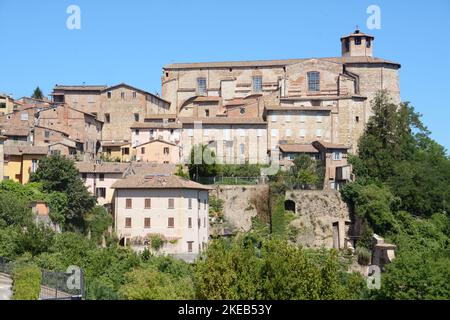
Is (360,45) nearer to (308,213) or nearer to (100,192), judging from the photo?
(308,213)

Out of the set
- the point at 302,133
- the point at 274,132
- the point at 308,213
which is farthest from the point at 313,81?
the point at 308,213

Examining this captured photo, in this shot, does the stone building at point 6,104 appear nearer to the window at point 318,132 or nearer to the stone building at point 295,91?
the stone building at point 295,91

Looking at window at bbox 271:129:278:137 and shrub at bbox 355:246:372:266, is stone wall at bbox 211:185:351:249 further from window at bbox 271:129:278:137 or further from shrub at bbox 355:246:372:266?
window at bbox 271:129:278:137

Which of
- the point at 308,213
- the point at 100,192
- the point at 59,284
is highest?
the point at 100,192

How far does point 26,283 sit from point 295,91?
4290 cm

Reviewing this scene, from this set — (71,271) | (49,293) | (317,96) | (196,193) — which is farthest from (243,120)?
(49,293)

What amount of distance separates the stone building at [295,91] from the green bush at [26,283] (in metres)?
33.3

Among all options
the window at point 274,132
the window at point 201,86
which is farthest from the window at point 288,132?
the window at point 201,86

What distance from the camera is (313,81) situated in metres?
76.1

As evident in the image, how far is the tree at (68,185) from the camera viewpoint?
5819 cm

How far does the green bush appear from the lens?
34.7 meters

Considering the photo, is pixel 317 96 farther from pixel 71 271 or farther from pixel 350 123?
pixel 71 271

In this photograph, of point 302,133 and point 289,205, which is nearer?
point 289,205

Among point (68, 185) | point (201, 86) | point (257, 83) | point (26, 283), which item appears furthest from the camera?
point (201, 86)
